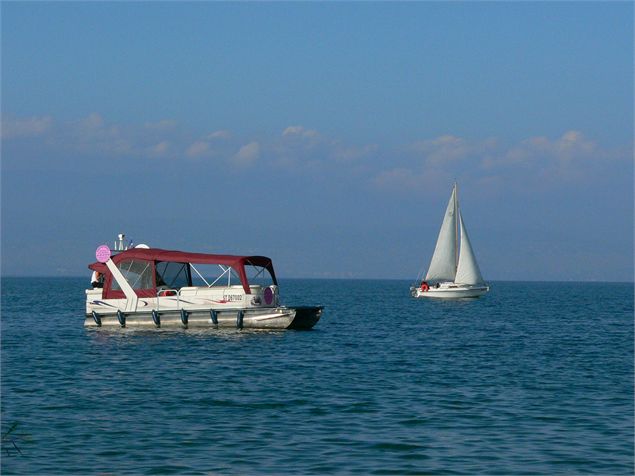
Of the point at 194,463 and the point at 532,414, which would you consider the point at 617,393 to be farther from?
the point at 194,463

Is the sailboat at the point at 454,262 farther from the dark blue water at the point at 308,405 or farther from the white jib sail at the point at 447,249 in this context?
the dark blue water at the point at 308,405

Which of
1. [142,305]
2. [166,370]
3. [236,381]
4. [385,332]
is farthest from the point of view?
[385,332]

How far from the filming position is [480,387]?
101 ft

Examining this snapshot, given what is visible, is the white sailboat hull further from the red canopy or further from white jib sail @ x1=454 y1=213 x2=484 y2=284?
the red canopy

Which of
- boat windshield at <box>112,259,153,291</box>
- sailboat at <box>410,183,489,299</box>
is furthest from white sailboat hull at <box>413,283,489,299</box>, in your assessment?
boat windshield at <box>112,259,153,291</box>

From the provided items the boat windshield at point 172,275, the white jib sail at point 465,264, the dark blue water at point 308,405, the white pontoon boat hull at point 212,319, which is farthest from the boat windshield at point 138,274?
the white jib sail at point 465,264

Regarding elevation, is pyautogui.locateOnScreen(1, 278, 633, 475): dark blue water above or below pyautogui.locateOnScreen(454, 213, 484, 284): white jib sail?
below

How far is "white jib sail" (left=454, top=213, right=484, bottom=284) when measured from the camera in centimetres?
10188

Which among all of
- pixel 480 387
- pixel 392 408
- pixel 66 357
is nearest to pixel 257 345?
pixel 66 357

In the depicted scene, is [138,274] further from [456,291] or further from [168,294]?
[456,291]

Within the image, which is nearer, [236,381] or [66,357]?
[236,381]

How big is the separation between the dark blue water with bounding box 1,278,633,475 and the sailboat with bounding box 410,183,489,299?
52535mm

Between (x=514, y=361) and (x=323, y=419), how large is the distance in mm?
17217

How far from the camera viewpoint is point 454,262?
341 ft
